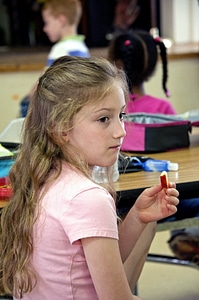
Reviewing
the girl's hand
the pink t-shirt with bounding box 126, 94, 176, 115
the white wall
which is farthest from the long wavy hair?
the white wall

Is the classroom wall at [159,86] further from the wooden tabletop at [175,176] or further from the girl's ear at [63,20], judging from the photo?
the wooden tabletop at [175,176]

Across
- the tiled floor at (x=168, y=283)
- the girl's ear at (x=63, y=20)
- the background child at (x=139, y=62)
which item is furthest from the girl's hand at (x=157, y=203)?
the girl's ear at (x=63, y=20)

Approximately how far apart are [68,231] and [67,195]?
65 millimetres

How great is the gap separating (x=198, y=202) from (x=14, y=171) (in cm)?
84

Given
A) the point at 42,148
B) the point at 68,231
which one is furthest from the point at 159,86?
the point at 68,231

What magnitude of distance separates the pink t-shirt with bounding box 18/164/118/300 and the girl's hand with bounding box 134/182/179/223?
0.14 meters

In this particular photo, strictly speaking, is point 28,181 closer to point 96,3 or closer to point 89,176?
point 89,176

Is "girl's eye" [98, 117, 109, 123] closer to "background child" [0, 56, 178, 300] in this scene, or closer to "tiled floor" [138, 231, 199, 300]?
"background child" [0, 56, 178, 300]

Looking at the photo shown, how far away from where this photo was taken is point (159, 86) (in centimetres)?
420

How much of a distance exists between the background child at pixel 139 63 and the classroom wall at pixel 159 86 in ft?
5.78

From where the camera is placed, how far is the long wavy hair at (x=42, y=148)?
1.27m

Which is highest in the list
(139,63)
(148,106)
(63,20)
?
(139,63)

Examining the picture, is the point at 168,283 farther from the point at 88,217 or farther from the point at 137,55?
the point at 88,217

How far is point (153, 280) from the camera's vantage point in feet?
8.28
